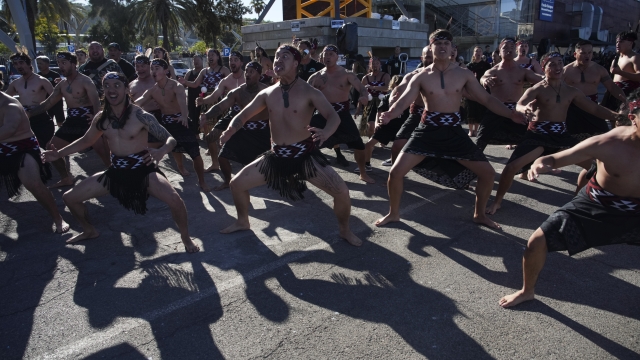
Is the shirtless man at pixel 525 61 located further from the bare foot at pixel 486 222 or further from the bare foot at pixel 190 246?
the bare foot at pixel 190 246

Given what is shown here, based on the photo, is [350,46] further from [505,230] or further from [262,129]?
[505,230]

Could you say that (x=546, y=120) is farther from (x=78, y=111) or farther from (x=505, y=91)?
(x=78, y=111)

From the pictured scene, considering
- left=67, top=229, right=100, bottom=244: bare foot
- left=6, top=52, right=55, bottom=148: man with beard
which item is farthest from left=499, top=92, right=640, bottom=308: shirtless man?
left=6, top=52, right=55, bottom=148: man with beard

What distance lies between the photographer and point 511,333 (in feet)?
9.73

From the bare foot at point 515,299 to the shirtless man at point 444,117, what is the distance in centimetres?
153

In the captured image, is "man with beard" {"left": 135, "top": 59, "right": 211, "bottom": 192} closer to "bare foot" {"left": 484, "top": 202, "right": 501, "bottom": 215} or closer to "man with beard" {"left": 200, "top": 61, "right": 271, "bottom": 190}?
"man with beard" {"left": 200, "top": 61, "right": 271, "bottom": 190}

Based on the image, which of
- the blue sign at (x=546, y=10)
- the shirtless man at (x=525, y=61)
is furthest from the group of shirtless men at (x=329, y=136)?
the blue sign at (x=546, y=10)

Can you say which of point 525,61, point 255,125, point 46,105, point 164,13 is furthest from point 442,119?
point 164,13

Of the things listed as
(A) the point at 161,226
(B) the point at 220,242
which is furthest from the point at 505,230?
(A) the point at 161,226

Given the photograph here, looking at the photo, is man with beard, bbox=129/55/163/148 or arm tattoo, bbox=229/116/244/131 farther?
man with beard, bbox=129/55/163/148

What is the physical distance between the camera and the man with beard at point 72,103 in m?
5.93

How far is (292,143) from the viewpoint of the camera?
434cm

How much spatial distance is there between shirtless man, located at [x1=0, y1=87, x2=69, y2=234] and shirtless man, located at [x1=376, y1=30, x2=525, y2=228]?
3.55 metres

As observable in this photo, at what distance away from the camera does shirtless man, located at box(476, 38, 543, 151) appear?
20.0 ft
